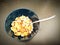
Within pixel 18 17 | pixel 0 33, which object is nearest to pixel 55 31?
pixel 18 17

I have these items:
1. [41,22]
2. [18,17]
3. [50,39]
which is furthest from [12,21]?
[50,39]

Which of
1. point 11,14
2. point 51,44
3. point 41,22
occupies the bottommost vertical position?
point 51,44

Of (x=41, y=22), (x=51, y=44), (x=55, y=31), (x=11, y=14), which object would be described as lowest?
(x=51, y=44)

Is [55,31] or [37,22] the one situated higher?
[37,22]

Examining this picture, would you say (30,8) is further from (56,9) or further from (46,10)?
(56,9)

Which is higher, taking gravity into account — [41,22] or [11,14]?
[11,14]

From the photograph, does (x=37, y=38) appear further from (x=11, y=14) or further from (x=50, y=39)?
(x=11, y=14)
